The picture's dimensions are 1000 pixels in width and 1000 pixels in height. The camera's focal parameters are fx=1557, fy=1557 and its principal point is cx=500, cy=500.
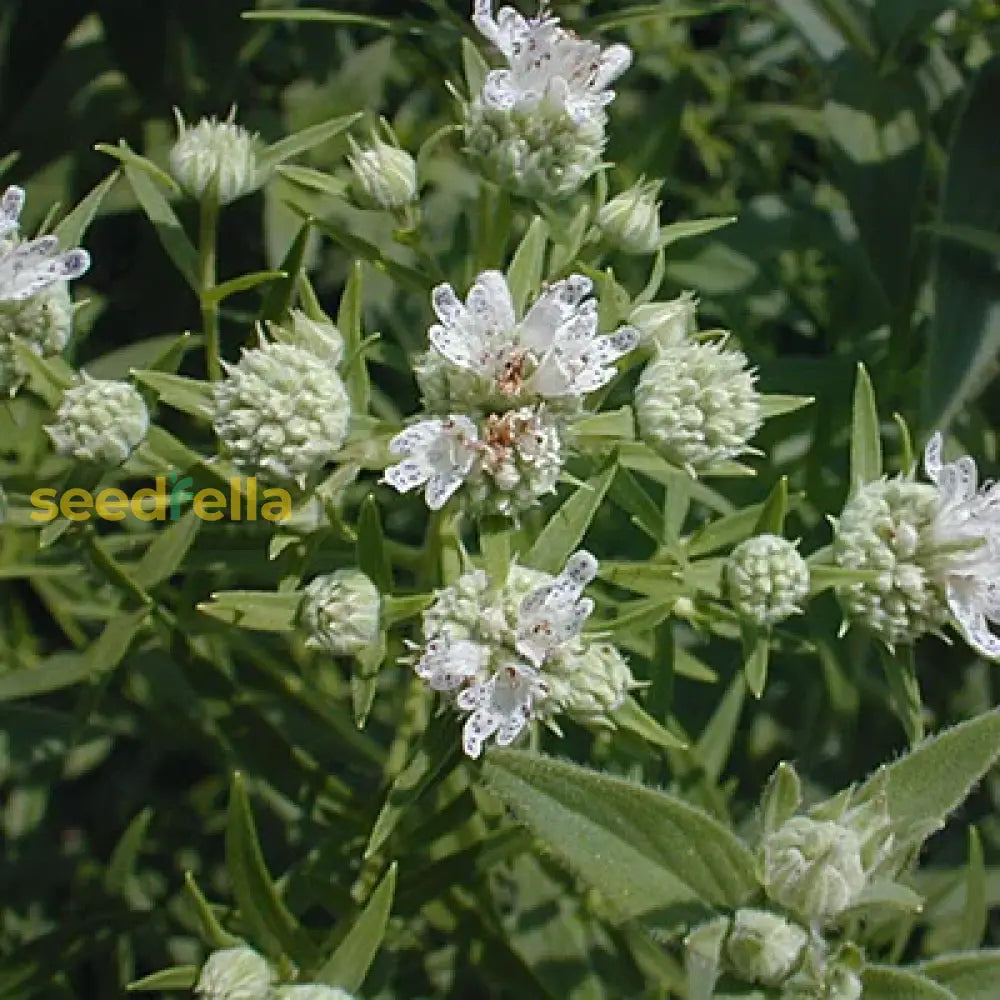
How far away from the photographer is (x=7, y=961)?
3.15 metres

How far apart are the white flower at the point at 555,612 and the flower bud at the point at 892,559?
0.55 meters

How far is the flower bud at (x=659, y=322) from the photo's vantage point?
2564 millimetres

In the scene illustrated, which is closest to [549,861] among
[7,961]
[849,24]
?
[7,961]

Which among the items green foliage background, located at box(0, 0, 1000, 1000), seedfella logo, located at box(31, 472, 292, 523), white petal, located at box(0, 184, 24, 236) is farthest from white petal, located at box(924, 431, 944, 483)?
white petal, located at box(0, 184, 24, 236)

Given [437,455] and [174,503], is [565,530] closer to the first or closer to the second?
[437,455]

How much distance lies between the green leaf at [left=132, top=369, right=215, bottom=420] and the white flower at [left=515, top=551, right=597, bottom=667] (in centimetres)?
59

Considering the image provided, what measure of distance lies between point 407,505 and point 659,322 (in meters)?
0.85

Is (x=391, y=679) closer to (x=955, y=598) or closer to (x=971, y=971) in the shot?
(x=955, y=598)

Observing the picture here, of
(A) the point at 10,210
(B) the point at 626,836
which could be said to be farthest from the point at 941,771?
(A) the point at 10,210

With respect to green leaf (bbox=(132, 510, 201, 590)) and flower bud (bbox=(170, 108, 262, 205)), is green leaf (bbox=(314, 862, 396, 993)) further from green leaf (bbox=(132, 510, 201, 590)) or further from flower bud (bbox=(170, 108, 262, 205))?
flower bud (bbox=(170, 108, 262, 205))

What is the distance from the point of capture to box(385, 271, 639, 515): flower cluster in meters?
2.35

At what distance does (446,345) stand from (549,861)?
4.00 ft

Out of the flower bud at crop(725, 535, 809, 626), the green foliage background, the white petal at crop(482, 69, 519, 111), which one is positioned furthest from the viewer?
the green foliage background

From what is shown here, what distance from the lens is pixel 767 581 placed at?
8.13 ft
